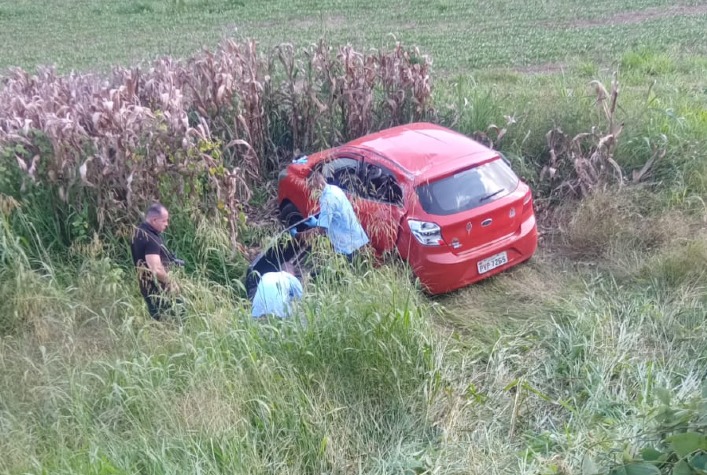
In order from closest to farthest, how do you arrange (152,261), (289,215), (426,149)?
1. (152,261)
2. (426,149)
3. (289,215)

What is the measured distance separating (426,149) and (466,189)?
0.70m

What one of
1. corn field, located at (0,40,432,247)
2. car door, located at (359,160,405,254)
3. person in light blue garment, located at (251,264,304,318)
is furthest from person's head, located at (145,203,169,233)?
car door, located at (359,160,405,254)

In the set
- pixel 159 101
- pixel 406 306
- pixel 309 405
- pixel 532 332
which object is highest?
pixel 159 101

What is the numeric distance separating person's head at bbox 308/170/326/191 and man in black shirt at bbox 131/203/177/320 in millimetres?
1789

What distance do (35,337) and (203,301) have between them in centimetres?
149

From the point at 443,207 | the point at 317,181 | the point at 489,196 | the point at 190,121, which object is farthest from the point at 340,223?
the point at 190,121

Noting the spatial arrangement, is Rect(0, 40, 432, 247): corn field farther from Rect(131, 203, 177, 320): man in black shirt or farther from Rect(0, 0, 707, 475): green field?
Rect(131, 203, 177, 320): man in black shirt

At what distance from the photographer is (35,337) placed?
5.95 metres

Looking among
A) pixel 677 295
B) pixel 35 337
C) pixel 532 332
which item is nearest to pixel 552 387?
pixel 532 332

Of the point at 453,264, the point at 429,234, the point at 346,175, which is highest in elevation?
the point at 346,175

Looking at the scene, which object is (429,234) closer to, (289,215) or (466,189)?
(466,189)

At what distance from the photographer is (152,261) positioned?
6094 millimetres

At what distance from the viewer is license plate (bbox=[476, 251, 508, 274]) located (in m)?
6.84

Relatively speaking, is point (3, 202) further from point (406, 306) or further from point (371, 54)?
point (371, 54)
